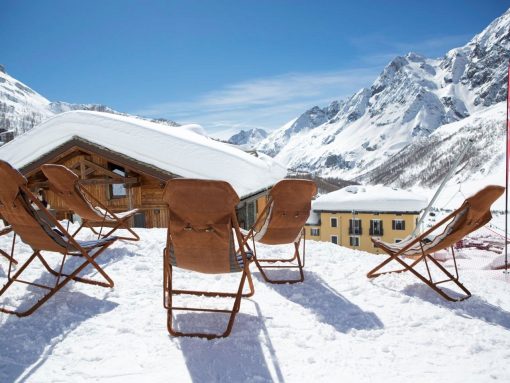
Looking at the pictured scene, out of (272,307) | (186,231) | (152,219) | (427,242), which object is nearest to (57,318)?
(186,231)

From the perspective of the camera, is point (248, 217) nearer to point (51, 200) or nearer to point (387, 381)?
point (51, 200)

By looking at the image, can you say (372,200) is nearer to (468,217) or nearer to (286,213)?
(286,213)

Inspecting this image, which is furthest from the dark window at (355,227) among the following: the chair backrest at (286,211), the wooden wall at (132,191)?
the chair backrest at (286,211)

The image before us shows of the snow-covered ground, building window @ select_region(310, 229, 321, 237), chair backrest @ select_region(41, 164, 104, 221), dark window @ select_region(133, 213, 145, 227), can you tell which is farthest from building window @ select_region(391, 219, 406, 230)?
chair backrest @ select_region(41, 164, 104, 221)

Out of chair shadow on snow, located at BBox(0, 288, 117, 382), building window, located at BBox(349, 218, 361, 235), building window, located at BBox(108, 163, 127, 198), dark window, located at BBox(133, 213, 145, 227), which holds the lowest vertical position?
building window, located at BBox(349, 218, 361, 235)

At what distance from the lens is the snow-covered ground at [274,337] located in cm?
274

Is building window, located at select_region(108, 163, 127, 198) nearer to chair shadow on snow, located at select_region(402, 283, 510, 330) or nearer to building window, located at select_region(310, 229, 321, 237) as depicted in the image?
chair shadow on snow, located at select_region(402, 283, 510, 330)

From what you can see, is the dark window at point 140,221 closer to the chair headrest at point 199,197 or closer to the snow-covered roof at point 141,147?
the snow-covered roof at point 141,147

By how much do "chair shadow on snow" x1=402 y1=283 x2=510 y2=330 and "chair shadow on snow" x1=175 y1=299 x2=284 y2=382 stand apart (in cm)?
202

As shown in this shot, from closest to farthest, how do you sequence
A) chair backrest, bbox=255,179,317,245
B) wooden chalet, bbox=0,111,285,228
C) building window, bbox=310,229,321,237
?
chair backrest, bbox=255,179,317,245, wooden chalet, bbox=0,111,285,228, building window, bbox=310,229,321,237

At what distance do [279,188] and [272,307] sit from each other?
1.41 metres

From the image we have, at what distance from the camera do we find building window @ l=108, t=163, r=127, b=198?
1396 centimetres

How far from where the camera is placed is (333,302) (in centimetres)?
415

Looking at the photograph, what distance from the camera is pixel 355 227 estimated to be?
34.5 meters
